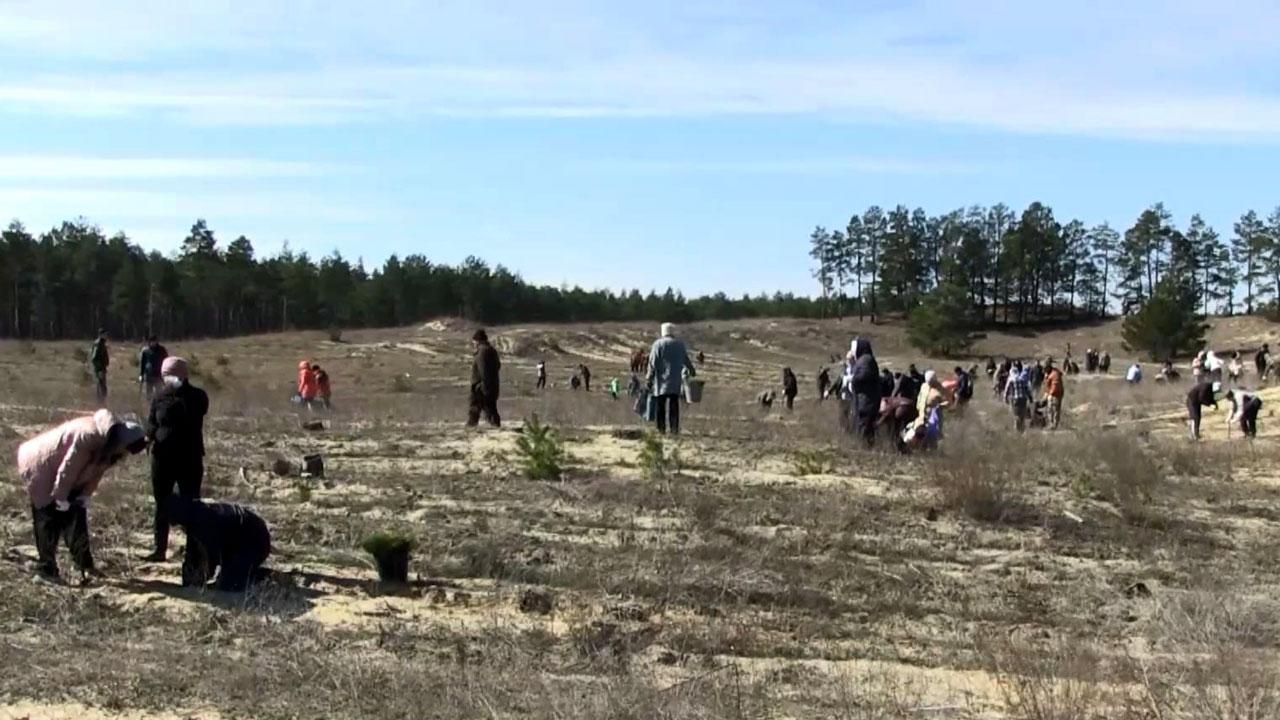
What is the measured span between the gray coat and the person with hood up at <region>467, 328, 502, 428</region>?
2.00 m

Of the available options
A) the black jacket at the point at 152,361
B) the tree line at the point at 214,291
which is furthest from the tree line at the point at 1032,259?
the black jacket at the point at 152,361

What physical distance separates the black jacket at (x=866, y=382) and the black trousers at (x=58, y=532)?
1003cm

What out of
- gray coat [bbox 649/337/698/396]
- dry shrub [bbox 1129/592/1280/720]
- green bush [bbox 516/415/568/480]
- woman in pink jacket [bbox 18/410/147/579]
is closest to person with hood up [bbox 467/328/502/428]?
gray coat [bbox 649/337/698/396]

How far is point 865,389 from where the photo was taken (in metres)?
17.1

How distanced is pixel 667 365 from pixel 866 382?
2.37 m

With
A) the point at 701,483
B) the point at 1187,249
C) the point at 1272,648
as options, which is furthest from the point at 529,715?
the point at 1187,249

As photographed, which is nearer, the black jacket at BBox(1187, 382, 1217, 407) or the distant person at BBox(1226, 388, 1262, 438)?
the distant person at BBox(1226, 388, 1262, 438)

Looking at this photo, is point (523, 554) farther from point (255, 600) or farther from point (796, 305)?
point (796, 305)

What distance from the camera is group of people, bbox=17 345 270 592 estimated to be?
8703 mm

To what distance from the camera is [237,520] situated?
8883mm

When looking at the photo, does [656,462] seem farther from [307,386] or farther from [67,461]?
[307,386]

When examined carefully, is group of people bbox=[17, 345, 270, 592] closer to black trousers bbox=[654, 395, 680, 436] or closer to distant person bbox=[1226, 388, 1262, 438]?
black trousers bbox=[654, 395, 680, 436]

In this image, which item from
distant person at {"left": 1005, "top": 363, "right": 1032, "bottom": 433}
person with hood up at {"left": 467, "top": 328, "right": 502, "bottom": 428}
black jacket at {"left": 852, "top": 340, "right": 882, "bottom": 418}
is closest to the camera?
black jacket at {"left": 852, "top": 340, "right": 882, "bottom": 418}

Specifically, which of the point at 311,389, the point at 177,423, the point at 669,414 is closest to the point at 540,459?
the point at 669,414
